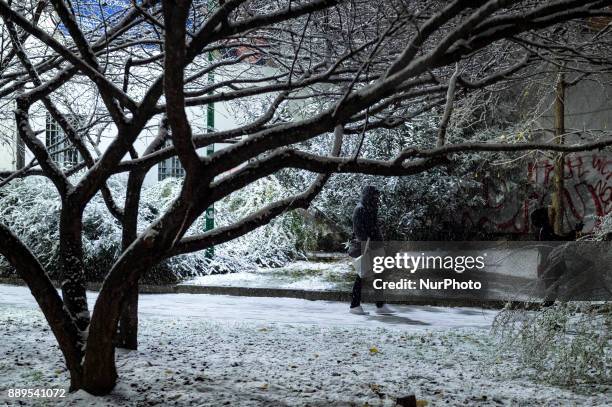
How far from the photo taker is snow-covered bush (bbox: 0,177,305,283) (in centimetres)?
1337

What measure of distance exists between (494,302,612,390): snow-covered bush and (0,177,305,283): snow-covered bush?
917 centimetres

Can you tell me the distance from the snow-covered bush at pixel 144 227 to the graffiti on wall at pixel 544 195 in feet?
16.9

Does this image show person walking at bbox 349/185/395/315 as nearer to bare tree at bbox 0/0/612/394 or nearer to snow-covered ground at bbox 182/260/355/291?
snow-covered ground at bbox 182/260/355/291

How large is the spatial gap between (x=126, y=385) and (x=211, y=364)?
1.03 meters

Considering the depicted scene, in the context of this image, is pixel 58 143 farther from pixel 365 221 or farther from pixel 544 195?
pixel 544 195

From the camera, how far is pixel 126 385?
15.7 feet

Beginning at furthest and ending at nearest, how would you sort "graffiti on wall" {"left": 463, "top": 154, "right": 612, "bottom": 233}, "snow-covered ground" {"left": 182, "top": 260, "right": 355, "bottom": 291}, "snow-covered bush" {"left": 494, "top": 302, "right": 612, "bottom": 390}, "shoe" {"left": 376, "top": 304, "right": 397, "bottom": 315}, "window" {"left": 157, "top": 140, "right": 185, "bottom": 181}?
"window" {"left": 157, "top": 140, "right": 185, "bottom": 181} → "graffiti on wall" {"left": 463, "top": 154, "right": 612, "bottom": 233} → "snow-covered ground" {"left": 182, "top": 260, "right": 355, "bottom": 291} → "shoe" {"left": 376, "top": 304, "right": 397, "bottom": 315} → "snow-covered bush" {"left": 494, "top": 302, "right": 612, "bottom": 390}

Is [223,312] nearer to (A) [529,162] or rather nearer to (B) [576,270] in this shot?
(B) [576,270]

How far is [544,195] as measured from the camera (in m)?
17.0

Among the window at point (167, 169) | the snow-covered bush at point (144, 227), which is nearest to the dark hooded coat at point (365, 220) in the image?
the snow-covered bush at point (144, 227)

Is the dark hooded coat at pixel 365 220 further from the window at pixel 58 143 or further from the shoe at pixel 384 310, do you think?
the window at pixel 58 143

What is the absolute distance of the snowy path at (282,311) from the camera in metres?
9.08

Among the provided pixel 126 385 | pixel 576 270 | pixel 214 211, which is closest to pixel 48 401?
pixel 126 385

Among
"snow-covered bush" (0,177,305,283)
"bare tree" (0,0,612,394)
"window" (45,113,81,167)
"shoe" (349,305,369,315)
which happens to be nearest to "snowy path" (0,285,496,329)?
"shoe" (349,305,369,315)
